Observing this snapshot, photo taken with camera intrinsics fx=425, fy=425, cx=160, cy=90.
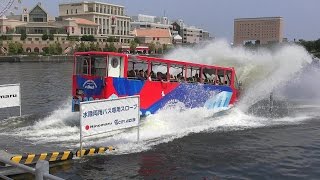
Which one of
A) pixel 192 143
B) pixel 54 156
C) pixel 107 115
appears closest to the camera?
pixel 54 156

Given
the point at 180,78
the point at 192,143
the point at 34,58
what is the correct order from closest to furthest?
the point at 192,143 → the point at 180,78 → the point at 34,58

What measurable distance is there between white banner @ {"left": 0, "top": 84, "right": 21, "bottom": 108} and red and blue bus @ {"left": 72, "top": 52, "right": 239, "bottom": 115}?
2927 millimetres

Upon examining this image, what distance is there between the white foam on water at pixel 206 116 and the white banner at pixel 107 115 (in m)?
1.25

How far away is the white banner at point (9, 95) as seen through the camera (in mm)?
21516

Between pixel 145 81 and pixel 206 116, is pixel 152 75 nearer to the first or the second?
pixel 145 81

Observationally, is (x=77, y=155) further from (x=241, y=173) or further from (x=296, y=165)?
(x=296, y=165)

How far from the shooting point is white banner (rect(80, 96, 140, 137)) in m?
15.9

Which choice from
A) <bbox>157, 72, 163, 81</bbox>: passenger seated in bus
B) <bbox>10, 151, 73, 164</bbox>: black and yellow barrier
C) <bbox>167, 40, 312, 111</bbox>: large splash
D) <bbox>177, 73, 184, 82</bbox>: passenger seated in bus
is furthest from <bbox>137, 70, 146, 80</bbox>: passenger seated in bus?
<bbox>167, 40, 312, 111</bbox>: large splash

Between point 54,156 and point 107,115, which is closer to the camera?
point 54,156

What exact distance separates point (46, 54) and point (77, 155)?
154888mm

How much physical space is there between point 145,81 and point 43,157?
935 cm

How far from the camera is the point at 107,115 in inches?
651

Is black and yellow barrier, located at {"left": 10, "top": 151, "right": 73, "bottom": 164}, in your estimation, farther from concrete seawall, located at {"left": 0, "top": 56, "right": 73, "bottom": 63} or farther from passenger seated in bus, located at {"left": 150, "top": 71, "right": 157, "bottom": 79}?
concrete seawall, located at {"left": 0, "top": 56, "right": 73, "bottom": 63}

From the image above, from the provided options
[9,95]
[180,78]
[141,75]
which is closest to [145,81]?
[141,75]
